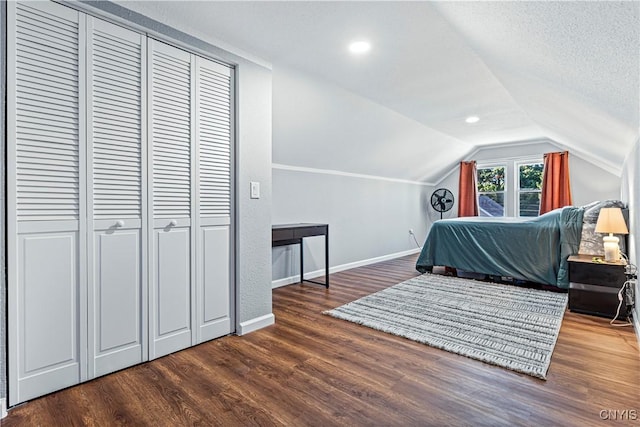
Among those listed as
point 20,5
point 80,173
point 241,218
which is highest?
point 20,5

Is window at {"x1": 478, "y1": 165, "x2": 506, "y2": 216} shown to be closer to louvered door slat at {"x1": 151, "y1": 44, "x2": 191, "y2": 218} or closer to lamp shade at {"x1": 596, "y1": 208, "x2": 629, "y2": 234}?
lamp shade at {"x1": 596, "y1": 208, "x2": 629, "y2": 234}

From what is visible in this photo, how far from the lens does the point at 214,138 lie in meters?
2.33

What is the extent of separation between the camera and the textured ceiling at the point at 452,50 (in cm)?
131

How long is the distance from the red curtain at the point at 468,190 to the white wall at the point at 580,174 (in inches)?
19.5

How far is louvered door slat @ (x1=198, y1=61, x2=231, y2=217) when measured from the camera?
2264mm

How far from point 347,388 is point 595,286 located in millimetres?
2429

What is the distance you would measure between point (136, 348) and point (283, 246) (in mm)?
2132

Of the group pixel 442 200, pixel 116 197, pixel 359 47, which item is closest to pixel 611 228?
pixel 359 47

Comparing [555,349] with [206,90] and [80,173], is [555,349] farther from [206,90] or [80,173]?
[80,173]

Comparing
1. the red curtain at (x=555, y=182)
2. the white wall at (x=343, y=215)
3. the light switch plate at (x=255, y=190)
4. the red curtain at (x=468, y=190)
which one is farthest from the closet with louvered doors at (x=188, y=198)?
the red curtain at (x=555, y=182)

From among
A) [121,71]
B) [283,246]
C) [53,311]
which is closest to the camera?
[53,311]

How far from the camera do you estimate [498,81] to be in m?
3.04

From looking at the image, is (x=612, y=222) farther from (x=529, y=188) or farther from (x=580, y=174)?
(x=529, y=188)

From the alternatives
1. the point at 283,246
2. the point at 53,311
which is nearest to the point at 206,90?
the point at 53,311
